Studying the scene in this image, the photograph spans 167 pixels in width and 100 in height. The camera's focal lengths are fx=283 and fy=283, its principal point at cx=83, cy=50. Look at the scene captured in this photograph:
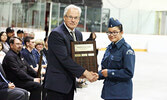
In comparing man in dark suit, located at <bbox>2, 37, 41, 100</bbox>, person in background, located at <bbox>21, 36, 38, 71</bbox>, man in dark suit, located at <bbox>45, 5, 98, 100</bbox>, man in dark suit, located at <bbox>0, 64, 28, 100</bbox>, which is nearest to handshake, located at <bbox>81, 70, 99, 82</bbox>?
man in dark suit, located at <bbox>45, 5, 98, 100</bbox>

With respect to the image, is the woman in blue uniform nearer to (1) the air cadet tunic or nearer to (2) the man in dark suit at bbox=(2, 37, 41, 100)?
(1) the air cadet tunic

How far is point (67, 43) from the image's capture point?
8.11 feet

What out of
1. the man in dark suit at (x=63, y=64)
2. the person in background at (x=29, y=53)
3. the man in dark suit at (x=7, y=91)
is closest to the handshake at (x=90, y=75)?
the man in dark suit at (x=63, y=64)

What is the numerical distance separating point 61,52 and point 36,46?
140 inches

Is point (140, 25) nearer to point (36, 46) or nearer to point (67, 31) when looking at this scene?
point (36, 46)

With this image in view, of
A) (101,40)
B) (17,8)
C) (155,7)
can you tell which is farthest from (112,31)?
(155,7)

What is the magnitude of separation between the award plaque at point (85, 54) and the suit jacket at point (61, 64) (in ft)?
0.18

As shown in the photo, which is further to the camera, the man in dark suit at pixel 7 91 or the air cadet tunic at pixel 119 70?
the man in dark suit at pixel 7 91

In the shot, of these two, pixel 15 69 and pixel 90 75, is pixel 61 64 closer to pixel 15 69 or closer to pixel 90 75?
pixel 90 75

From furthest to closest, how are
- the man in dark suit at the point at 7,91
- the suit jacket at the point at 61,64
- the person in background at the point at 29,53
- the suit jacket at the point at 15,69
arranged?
the person in background at the point at 29,53 → the suit jacket at the point at 15,69 → the man in dark suit at the point at 7,91 → the suit jacket at the point at 61,64

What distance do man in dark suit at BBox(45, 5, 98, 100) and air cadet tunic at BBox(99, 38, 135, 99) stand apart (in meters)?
0.16

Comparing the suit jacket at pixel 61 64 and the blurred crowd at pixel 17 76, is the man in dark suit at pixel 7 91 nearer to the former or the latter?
the blurred crowd at pixel 17 76

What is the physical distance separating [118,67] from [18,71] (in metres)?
1.98

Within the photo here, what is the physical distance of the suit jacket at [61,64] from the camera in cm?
242
